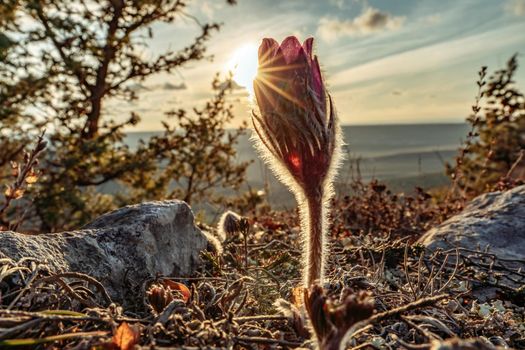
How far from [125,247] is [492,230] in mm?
2464

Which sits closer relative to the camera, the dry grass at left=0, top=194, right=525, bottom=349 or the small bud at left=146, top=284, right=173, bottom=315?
the dry grass at left=0, top=194, right=525, bottom=349

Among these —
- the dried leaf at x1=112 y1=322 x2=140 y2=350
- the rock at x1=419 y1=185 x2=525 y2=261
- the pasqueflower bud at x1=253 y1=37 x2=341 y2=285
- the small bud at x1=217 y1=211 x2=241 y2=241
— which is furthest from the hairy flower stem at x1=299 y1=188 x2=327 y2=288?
the rock at x1=419 y1=185 x2=525 y2=261

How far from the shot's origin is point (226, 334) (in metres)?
1.34

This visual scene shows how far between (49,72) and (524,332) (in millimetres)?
8414

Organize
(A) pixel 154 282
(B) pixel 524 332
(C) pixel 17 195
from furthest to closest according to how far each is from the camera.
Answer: (C) pixel 17 195
(A) pixel 154 282
(B) pixel 524 332

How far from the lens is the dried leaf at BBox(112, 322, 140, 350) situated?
4.05ft

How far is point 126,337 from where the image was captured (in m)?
1.24

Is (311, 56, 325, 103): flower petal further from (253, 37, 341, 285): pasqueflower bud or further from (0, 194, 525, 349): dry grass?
(0, 194, 525, 349): dry grass

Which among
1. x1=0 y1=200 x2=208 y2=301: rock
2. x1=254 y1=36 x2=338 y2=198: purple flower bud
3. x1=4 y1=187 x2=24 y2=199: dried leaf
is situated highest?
x1=254 y1=36 x2=338 y2=198: purple flower bud

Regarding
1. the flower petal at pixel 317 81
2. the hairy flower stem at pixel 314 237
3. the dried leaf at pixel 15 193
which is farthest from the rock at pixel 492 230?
the dried leaf at pixel 15 193

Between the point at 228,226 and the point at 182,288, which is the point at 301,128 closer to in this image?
the point at 182,288

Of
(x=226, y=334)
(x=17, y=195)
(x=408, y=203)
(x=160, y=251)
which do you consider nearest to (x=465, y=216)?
(x=408, y=203)

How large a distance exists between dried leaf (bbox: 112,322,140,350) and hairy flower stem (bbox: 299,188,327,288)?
0.64m

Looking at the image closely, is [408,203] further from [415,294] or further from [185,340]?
[185,340]
